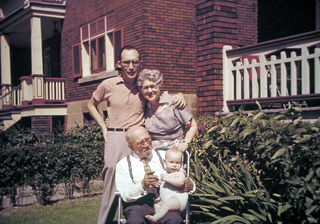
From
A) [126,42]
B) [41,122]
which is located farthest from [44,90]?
[126,42]

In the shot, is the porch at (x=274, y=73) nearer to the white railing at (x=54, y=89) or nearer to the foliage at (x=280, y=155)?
the foliage at (x=280, y=155)

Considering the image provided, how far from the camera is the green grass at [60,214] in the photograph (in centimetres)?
577

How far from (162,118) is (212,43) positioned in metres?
4.08

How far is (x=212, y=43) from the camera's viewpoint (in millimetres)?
7465

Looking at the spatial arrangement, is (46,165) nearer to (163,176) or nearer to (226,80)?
(226,80)

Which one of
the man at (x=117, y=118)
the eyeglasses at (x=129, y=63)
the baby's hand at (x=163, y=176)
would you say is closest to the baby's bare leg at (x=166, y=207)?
the baby's hand at (x=163, y=176)

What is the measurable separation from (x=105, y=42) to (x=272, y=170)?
9.12 meters

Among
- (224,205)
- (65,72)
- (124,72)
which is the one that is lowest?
(224,205)

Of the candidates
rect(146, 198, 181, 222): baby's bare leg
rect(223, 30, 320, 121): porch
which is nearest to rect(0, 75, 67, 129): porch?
rect(223, 30, 320, 121): porch

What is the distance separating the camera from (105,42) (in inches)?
471

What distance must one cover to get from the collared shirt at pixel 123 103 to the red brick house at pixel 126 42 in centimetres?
340

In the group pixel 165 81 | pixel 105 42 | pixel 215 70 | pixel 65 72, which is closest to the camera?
pixel 215 70

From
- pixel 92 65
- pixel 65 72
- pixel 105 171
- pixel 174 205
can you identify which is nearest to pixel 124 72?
pixel 105 171

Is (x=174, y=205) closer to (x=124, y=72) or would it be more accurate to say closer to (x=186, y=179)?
(x=186, y=179)
